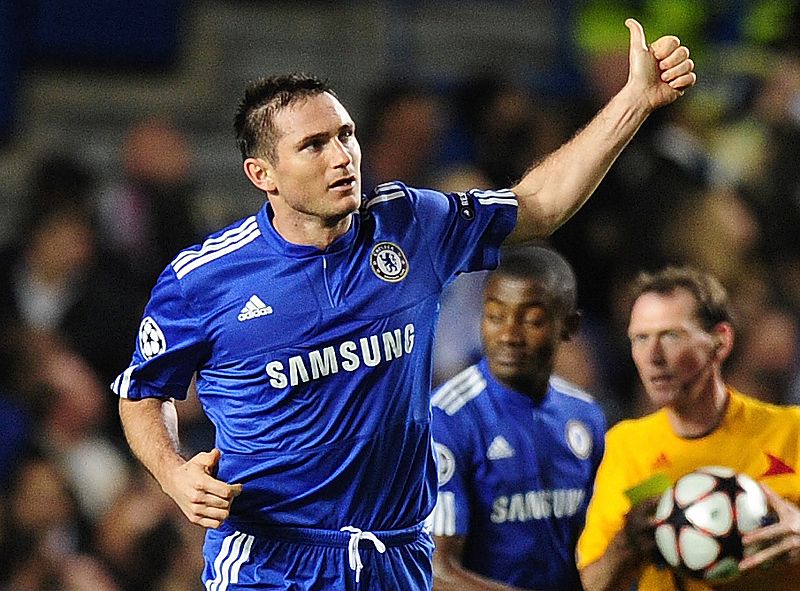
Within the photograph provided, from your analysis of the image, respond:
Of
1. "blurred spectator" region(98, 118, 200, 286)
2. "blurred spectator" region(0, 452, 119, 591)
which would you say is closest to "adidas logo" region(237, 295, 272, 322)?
"blurred spectator" region(0, 452, 119, 591)

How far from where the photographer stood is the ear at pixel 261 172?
4.25 metres

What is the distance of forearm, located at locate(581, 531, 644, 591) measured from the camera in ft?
15.1

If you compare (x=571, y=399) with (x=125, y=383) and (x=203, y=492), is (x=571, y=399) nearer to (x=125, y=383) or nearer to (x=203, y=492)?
(x=125, y=383)

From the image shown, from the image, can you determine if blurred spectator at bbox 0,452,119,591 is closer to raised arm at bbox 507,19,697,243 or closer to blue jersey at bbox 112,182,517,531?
blue jersey at bbox 112,182,517,531

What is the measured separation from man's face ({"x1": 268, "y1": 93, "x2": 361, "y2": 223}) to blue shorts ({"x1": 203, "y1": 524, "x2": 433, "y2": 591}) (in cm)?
81

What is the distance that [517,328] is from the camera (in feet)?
16.2

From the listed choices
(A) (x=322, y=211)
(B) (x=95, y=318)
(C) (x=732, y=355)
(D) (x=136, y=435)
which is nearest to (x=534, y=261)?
(A) (x=322, y=211)

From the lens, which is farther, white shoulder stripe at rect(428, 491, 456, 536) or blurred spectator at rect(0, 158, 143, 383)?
blurred spectator at rect(0, 158, 143, 383)

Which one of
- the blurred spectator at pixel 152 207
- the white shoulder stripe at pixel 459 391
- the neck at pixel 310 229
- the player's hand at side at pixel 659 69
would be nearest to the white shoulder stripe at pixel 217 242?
the neck at pixel 310 229

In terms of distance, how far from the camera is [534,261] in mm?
5031

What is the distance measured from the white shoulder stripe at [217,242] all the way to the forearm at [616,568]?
1351 mm

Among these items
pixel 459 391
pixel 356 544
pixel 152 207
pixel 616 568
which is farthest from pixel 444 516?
pixel 152 207

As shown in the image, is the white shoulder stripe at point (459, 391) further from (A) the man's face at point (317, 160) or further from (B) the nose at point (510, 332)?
(A) the man's face at point (317, 160)

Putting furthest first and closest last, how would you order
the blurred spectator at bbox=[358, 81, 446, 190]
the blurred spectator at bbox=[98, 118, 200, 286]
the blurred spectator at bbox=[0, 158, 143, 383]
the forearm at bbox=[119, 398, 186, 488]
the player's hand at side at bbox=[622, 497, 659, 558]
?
the blurred spectator at bbox=[358, 81, 446, 190] → the blurred spectator at bbox=[98, 118, 200, 286] → the blurred spectator at bbox=[0, 158, 143, 383] → the player's hand at side at bbox=[622, 497, 659, 558] → the forearm at bbox=[119, 398, 186, 488]
